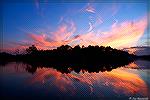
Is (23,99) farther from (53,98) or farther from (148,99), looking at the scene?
(148,99)

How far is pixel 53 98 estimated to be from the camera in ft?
24.8

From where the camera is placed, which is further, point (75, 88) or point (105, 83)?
point (105, 83)

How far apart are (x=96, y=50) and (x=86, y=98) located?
45407 mm

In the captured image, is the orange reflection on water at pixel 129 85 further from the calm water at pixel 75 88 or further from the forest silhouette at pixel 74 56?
the forest silhouette at pixel 74 56

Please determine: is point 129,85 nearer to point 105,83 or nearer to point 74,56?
point 105,83

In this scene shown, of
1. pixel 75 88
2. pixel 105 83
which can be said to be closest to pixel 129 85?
pixel 105 83

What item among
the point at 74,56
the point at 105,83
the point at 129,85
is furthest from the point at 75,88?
the point at 74,56

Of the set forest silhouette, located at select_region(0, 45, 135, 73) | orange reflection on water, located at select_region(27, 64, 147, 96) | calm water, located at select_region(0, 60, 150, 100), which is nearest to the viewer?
calm water, located at select_region(0, 60, 150, 100)

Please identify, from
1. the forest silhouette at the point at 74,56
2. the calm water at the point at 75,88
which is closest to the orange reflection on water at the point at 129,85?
the calm water at the point at 75,88

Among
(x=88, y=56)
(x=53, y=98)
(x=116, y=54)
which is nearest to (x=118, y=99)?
(x=53, y=98)

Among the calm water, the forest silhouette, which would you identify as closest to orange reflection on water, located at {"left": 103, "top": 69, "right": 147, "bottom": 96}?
the calm water

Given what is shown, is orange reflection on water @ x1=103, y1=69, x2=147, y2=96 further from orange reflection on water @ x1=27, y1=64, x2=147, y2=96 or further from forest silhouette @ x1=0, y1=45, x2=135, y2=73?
forest silhouette @ x1=0, y1=45, x2=135, y2=73

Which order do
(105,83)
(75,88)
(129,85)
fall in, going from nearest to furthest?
(75,88)
(129,85)
(105,83)

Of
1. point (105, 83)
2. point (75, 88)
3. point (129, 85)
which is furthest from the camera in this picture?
point (105, 83)
